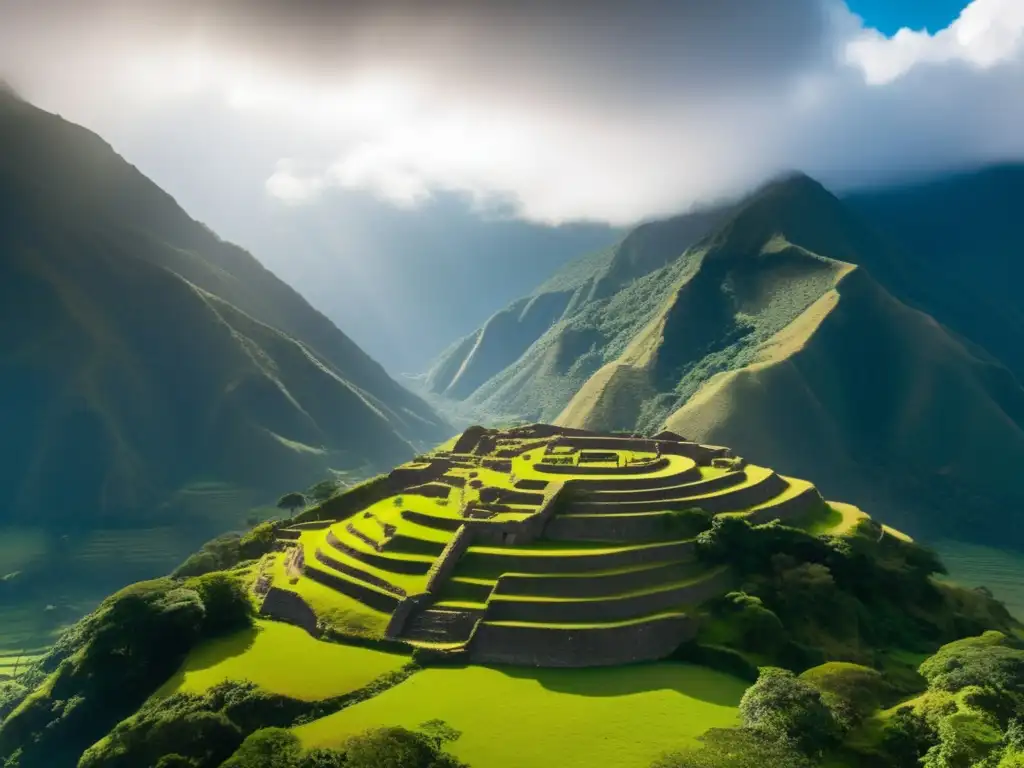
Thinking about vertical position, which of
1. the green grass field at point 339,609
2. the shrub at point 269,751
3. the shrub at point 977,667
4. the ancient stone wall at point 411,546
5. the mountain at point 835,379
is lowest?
the shrub at point 269,751

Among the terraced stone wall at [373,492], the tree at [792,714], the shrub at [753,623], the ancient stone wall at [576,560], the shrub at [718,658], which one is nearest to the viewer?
the tree at [792,714]

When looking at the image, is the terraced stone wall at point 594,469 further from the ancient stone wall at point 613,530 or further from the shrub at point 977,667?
the shrub at point 977,667

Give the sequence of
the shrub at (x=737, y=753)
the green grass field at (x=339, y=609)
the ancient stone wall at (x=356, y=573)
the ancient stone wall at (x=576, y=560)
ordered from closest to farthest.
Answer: the shrub at (x=737, y=753), the green grass field at (x=339, y=609), the ancient stone wall at (x=576, y=560), the ancient stone wall at (x=356, y=573)

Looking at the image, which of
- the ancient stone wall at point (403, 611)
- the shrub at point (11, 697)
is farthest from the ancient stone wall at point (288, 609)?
the shrub at point (11, 697)

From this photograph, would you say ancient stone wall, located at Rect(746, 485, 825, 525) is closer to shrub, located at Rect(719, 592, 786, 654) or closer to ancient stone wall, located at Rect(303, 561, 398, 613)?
shrub, located at Rect(719, 592, 786, 654)

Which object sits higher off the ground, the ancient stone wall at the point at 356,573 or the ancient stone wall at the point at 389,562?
the ancient stone wall at the point at 389,562

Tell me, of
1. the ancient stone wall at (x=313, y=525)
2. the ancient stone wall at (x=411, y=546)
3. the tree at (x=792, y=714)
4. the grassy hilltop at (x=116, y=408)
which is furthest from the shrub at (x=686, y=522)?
the grassy hilltop at (x=116, y=408)

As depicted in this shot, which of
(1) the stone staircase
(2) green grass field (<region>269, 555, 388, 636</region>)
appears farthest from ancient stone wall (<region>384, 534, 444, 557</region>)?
(1) the stone staircase

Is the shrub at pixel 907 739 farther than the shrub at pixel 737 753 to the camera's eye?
Yes
